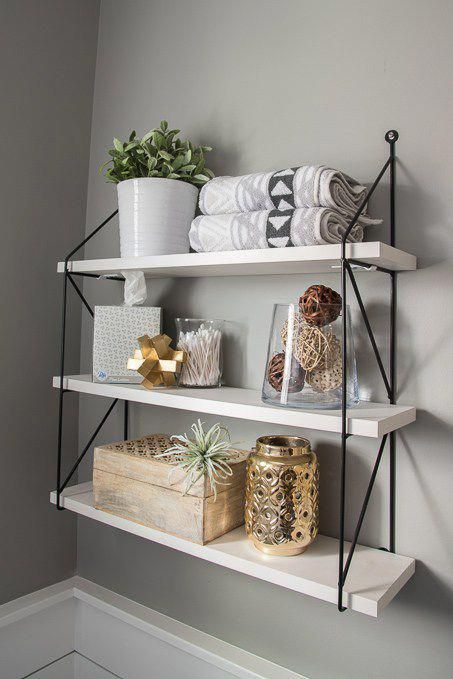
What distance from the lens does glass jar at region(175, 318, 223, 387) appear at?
1.20m

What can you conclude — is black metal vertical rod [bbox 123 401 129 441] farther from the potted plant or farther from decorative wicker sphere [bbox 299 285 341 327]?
decorative wicker sphere [bbox 299 285 341 327]

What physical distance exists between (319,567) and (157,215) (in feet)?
2.44

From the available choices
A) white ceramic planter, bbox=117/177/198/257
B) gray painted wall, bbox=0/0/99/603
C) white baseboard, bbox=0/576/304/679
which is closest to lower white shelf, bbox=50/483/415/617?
white baseboard, bbox=0/576/304/679

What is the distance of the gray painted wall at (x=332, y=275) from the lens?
39.4 inches

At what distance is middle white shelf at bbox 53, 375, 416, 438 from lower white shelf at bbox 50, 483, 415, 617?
0.78 feet

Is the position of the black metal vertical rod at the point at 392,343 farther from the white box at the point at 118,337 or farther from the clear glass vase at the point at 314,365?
the white box at the point at 118,337

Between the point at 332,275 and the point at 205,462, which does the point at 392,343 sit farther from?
the point at 205,462

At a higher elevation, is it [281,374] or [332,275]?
[332,275]

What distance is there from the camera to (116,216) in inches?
59.6

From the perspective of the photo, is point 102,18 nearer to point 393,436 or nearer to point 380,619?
point 393,436

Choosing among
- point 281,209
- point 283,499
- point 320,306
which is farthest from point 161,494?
point 281,209

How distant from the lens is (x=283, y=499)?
3.20 feet

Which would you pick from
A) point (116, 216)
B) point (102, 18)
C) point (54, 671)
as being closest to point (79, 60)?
point (102, 18)

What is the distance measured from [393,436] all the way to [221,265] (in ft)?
1.46
